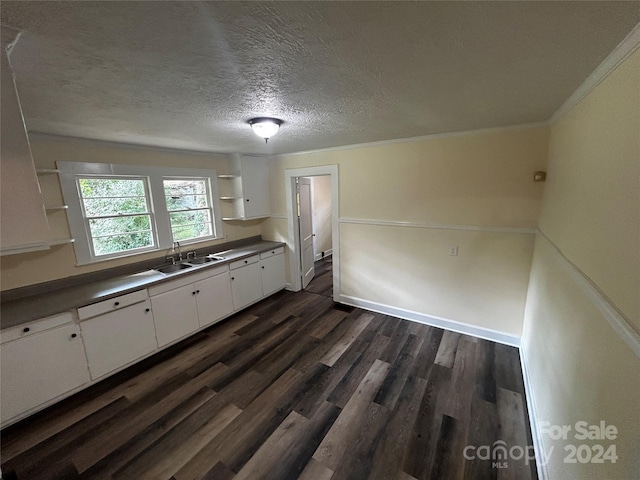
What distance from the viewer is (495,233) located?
2.81m

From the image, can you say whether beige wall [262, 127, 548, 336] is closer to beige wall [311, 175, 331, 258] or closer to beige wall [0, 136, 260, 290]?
beige wall [311, 175, 331, 258]

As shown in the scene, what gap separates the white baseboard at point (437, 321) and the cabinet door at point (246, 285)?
137 cm

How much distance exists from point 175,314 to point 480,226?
12.2 ft

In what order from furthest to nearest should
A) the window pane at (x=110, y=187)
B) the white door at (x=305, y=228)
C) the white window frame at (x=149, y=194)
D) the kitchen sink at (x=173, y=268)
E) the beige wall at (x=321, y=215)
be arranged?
the beige wall at (x=321, y=215)
the white door at (x=305, y=228)
the kitchen sink at (x=173, y=268)
the window pane at (x=110, y=187)
the white window frame at (x=149, y=194)

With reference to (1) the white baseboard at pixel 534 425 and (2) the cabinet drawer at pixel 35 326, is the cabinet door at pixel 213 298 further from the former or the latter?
(1) the white baseboard at pixel 534 425

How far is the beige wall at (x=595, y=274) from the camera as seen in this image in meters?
0.91

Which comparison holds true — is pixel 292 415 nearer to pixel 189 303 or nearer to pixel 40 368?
pixel 189 303

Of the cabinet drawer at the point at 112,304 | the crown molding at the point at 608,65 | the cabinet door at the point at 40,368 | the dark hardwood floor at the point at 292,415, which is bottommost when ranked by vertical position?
the dark hardwood floor at the point at 292,415

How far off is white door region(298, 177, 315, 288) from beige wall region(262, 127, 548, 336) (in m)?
0.73

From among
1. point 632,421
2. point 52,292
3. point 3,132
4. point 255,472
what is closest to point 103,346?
point 52,292

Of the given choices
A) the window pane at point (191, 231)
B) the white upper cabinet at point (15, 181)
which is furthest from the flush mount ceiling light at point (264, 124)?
the window pane at point (191, 231)

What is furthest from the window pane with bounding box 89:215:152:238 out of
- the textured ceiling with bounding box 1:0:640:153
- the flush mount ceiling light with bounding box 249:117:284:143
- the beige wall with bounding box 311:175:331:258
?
the beige wall with bounding box 311:175:331:258

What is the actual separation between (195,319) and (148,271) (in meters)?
0.84

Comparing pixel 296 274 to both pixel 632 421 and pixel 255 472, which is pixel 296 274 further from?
pixel 632 421
